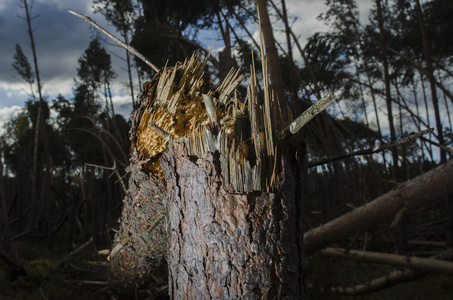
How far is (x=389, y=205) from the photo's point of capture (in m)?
2.00

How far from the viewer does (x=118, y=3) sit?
808cm

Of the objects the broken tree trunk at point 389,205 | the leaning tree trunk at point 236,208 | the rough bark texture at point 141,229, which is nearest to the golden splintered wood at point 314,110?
the leaning tree trunk at point 236,208

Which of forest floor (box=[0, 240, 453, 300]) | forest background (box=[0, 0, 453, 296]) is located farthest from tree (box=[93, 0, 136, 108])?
forest floor (box=[0, 240, 453, 300])

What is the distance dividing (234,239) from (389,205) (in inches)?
65.9

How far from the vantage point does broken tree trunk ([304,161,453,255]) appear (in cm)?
185

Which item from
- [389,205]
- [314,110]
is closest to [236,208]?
[314,110]

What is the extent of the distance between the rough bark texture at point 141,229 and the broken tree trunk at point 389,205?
1.34 meters

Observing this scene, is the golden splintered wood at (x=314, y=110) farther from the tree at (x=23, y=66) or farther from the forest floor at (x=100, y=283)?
the tree at (x=23, y=66)

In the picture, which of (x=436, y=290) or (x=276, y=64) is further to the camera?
(x=436, y=290)

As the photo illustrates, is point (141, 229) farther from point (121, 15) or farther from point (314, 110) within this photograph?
point (121, 15)

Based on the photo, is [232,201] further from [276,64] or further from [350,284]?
[350,284]

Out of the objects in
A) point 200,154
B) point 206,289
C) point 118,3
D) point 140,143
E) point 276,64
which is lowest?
point 206,289

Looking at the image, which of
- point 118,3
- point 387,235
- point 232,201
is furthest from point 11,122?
point 232,201

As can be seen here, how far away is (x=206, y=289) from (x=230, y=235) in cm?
14
